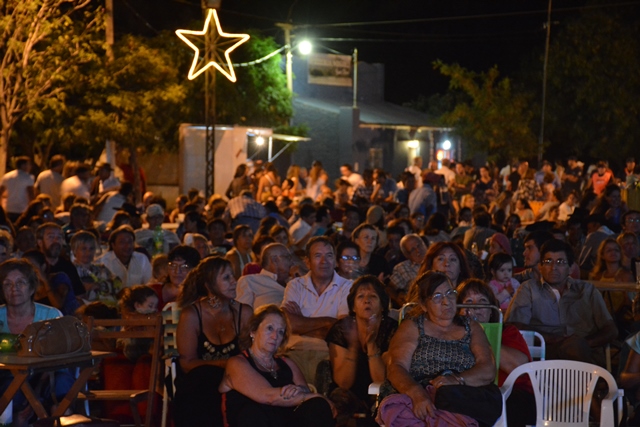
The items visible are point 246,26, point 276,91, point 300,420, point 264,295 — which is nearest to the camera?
point 300,420

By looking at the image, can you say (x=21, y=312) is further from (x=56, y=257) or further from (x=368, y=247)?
(x=368, y=247)

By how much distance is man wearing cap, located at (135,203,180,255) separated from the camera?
1305 cm

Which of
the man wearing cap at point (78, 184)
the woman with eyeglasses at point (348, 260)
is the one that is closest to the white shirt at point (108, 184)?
the man wearing cap at point (78, 184)

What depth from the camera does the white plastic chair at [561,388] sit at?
6.96 metres

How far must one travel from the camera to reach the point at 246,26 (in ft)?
128

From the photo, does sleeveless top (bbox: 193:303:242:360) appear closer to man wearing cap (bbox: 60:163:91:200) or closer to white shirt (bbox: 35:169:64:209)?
man wearing cap (bbox: 60:163:91:200)

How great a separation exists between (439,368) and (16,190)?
10.8 metres

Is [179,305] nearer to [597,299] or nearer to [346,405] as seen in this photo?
[346,405]

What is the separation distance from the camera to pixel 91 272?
33.8ft

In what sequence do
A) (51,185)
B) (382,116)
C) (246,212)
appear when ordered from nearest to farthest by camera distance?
(246,212) → (51,185) → (382,116)

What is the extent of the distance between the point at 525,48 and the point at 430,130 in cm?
1016

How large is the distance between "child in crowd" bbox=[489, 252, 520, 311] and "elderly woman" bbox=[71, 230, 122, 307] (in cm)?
351

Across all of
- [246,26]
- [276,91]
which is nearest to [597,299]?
[276,91]

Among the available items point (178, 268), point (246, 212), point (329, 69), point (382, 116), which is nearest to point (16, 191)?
point (246, 212)
